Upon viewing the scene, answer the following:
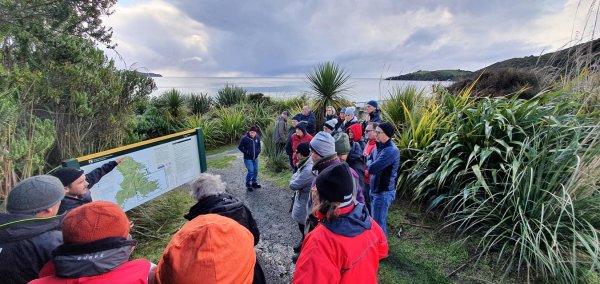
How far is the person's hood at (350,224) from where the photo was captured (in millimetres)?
1691

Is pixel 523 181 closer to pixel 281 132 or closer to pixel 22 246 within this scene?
pixel 22 246

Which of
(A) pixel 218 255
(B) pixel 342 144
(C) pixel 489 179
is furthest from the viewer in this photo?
(C) pixel 489 179

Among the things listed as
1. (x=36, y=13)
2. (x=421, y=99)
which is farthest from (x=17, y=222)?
(x=421, y=99)

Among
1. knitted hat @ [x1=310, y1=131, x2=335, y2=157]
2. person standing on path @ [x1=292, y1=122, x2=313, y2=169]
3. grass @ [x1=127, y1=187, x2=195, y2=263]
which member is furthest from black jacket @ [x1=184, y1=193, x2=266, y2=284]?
person standing on path @ [x1=292, y1=122, x2=313, y2=169]

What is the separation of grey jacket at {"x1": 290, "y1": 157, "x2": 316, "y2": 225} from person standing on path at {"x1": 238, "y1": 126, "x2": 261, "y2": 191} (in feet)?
9.16

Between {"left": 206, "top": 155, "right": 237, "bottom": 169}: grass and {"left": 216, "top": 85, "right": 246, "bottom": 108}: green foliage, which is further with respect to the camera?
{"left": 216, "top": 85, "right": 246, "bottom": 108}: green foliage

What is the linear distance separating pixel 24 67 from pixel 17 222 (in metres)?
3.01

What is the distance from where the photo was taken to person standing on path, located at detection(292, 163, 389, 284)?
1604 mm

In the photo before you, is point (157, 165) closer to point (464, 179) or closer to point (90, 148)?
point (90, 148)

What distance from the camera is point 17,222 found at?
167 centimetres

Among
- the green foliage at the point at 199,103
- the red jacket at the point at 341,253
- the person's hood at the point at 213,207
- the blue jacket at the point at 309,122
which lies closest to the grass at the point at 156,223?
the person's hood at the point at 213,207

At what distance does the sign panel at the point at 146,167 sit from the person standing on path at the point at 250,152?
113 cm

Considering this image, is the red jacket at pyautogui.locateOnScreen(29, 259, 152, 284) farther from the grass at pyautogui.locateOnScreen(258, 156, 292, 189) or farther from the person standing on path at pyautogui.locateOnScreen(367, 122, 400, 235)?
the grass at pyautogui.locateOnScreen(258, 156, 292, 189)

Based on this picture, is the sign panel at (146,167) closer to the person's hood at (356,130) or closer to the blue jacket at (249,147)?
the blue jacket at (249,147)
